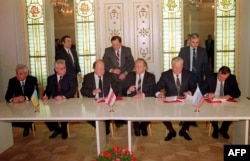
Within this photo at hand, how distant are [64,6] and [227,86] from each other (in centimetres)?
406

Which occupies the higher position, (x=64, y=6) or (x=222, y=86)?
(x=64, y=6)

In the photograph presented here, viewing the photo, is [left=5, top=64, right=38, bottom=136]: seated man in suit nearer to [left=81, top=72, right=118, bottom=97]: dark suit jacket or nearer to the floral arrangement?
[left=81, top=72, right=118, bottom=97]: dark suit jacket

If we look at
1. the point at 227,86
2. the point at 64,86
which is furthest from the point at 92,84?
the point at 227,86

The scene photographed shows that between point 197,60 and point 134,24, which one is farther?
point 134,24

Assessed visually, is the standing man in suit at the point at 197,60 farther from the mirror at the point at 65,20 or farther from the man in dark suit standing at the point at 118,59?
the mirror at the point at 65,20

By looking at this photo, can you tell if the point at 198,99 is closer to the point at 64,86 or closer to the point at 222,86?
the point at 222,86

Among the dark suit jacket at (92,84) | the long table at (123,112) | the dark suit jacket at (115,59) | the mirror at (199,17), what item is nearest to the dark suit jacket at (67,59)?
the dark suit jacket at (115,59)

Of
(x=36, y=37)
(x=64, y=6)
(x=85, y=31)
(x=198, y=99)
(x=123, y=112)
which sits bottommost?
(x=123, y=112)

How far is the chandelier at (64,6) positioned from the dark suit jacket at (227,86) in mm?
3626

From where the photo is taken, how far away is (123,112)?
151 inches

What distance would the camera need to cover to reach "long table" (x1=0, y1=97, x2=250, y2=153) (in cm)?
360

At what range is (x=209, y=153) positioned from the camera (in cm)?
422

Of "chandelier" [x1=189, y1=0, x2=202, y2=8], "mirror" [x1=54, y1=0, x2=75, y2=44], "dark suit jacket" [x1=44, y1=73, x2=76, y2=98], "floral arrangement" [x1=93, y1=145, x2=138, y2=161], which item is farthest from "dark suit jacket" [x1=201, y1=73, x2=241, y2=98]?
"mirror" [x1=54, y1=0, x2=75, y2=44]

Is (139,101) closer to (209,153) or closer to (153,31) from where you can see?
(209,153)
